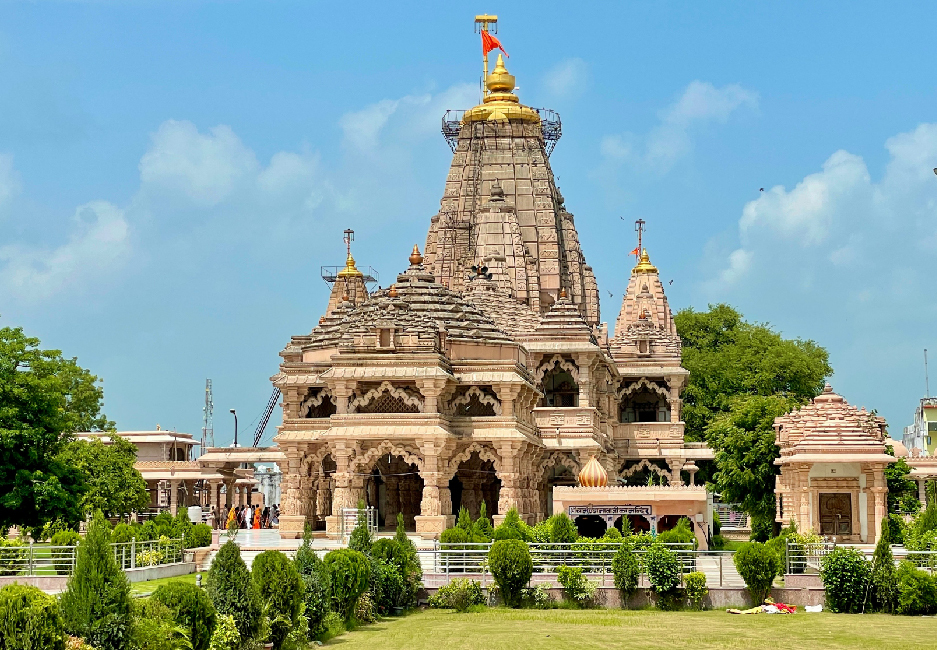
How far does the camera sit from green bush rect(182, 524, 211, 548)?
36.1m

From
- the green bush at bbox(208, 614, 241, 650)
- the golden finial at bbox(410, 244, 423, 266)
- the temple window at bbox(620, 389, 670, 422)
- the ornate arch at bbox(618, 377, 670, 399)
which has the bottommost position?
the green bush at bbox(208, 614, 241, 650)

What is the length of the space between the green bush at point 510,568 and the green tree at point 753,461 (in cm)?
1628

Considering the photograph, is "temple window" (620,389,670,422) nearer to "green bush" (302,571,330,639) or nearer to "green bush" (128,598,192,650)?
"green bush" (302,571,330,639)

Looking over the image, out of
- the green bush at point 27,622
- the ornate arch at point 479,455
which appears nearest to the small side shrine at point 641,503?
the ornate arch at point 479,455

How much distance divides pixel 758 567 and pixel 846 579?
1.63 m

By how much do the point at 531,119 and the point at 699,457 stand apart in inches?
717

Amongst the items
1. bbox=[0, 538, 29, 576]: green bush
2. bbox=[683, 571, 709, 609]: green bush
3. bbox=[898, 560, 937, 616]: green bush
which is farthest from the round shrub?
bbox=[0, 538, 29, 576]: green bush

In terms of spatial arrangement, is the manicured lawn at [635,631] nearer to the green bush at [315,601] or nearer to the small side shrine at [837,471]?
the green bush at [315,601]

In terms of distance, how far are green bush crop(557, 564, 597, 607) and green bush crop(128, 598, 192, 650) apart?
1104cm

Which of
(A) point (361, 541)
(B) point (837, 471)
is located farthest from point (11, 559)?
(B) point (837, 471)

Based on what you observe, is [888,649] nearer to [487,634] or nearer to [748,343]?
[487,634]

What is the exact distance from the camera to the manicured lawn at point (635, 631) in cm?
2588

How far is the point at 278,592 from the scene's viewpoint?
80.8 ft

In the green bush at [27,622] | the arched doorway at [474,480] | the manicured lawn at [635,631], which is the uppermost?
the arched doorway at [474,480]
